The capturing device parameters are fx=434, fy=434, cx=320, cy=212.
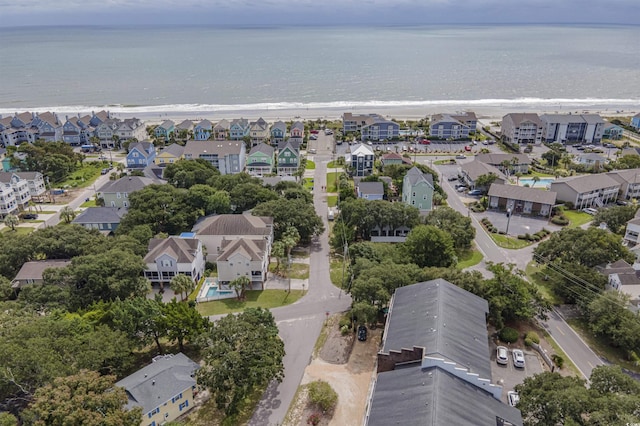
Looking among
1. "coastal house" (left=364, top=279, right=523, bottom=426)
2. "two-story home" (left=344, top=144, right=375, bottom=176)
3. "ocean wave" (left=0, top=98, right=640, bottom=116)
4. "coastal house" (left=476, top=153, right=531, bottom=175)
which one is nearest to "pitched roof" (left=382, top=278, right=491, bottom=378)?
"coastal house" (left=364, top=279, right=523, bottom=426)

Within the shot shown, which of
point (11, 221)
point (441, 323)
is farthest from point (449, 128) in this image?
point (11, 221)

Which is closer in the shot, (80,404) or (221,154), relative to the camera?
(80,404)

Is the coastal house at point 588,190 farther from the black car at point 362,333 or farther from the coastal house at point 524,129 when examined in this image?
the black car at point 362,333

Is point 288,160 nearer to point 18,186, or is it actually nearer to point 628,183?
point 18,186

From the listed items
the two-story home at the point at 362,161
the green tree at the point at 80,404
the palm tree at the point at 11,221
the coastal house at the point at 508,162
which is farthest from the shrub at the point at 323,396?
the coastal house at the point at 508,162

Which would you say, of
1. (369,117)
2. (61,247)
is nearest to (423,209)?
(61,247)

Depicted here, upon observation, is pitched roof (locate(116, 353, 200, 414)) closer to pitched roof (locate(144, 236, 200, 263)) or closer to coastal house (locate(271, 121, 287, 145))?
pitched roof (locate(144, 236, 200, 263))
